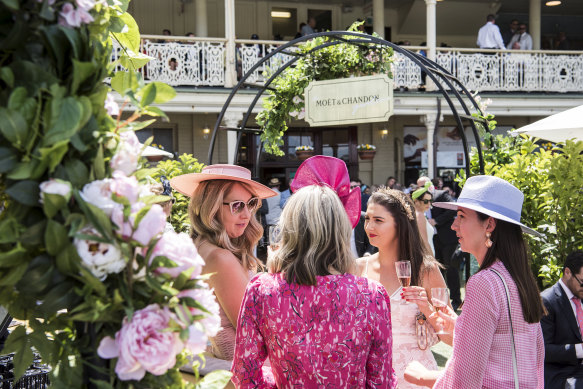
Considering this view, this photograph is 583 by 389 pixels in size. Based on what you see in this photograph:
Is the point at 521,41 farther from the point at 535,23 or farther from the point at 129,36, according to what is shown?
the point at 129,36

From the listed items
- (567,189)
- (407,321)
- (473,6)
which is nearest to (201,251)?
(407,321)

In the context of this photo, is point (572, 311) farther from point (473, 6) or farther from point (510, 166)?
point (473, 6)

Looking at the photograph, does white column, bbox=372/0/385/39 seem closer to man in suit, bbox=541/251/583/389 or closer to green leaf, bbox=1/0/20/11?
man in suit, bbox=541/251/583/389

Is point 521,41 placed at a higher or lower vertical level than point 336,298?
higher

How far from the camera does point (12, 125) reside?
996 mm

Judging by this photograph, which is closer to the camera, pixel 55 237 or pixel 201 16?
pixel 55 237

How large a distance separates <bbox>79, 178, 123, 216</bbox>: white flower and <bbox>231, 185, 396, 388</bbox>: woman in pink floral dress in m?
0.90

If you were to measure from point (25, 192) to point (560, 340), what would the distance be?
3599mm

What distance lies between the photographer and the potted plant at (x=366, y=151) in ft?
48.8

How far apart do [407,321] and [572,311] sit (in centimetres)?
143

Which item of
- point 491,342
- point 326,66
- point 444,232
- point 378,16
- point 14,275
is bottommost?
point 444,232

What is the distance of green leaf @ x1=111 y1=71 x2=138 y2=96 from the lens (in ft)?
4.00

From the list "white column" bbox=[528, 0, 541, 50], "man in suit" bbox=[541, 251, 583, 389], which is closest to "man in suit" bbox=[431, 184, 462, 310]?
"man in suit" bbox=[541, 251, 583, 389]

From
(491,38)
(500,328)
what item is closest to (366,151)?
(491,38)
